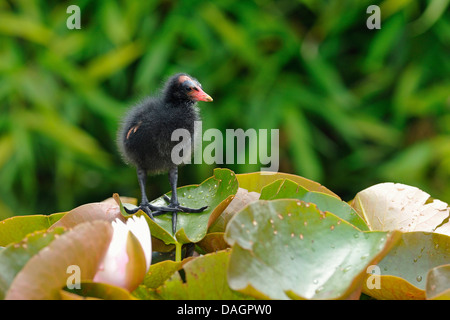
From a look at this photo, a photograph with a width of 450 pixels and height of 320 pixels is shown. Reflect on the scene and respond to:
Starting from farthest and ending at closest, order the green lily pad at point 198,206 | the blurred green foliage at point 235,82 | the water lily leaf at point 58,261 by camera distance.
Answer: the blurred green foliage at point 235,82 → the green lily pad at point 198,206 → the water lily leaf at point 58,261

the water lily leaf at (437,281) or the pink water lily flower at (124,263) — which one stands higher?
the pink water lily flower at (124,263)

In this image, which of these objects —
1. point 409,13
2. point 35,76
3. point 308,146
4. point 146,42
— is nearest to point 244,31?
point 146,42

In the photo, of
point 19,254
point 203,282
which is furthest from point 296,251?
point 19,254

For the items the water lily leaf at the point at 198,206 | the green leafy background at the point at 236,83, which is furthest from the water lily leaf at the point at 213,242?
the green leafy background at the point at 236,83

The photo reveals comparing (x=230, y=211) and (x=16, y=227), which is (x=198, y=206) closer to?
(x=230, y=211)

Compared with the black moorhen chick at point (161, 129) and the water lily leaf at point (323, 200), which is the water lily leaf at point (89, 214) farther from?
the water lily leaf at point (323, 200)

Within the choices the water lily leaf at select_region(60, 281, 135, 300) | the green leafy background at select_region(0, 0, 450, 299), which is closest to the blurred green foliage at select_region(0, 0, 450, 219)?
the green leafy background at select_region(0, 0, 450, 299)

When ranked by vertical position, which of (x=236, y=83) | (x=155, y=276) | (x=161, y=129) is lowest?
(x=155, y=276)
